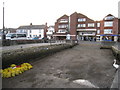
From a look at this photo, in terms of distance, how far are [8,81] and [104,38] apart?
4317 centimetres

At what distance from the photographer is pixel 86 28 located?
150 feet

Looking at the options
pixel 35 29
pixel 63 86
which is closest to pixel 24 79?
pixel 63 86

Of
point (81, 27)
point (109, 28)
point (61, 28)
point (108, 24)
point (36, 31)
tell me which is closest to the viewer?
point (109, 28)

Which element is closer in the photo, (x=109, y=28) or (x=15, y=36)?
(x=15, y=36)

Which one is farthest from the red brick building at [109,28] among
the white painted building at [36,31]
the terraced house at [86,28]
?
the white painted building at [36,31]

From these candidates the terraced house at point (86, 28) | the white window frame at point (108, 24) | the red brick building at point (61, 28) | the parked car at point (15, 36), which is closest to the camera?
the parked car at point (15, 36)

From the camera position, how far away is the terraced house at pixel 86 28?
41.9 meters

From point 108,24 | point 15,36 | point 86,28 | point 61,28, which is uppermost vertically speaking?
point 108,24

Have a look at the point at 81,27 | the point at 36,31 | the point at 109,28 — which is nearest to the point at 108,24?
the point at 109,28

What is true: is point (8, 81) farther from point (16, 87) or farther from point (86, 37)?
point (86, 37)

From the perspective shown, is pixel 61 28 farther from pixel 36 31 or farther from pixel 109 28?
pixel 109 28

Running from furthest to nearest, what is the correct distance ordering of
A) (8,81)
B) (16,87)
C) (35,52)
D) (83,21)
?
(83,21) → (35,52) → (8,81) → (16,87)

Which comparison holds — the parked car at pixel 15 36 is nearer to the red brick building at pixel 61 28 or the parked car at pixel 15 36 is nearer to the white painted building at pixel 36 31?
the red brick building at pixel 61 28

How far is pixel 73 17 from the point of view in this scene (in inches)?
1866
